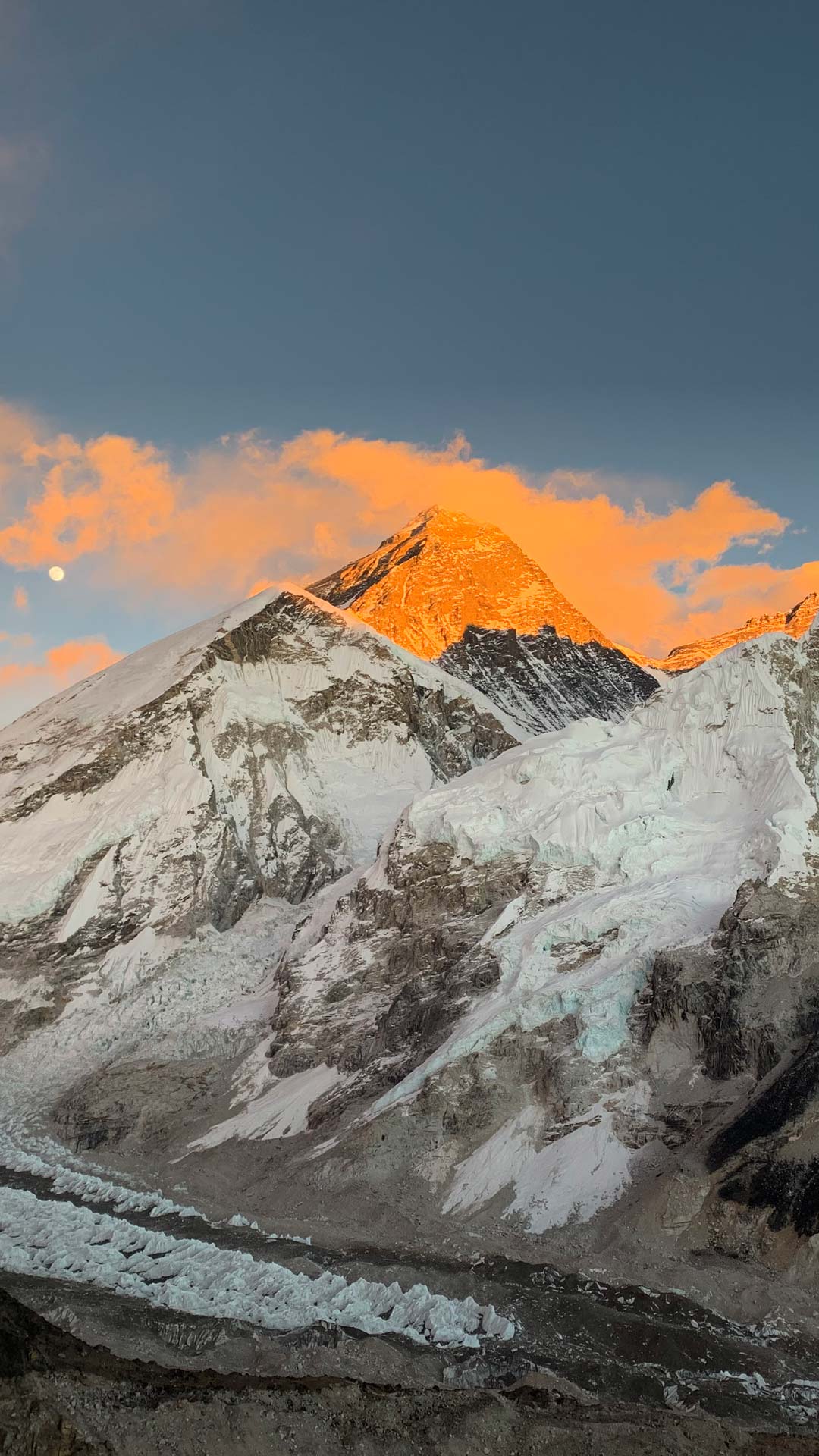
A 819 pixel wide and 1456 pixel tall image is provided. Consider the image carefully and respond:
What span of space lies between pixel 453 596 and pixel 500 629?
452 inches

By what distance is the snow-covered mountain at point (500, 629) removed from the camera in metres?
162

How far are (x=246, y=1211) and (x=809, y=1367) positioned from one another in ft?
95.1

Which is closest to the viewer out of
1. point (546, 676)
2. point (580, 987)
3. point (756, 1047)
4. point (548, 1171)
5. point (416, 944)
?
point (548, 1171)

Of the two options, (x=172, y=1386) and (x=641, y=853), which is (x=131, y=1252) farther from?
(x=641, y=853)

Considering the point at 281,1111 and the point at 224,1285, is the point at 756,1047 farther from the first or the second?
the point at 281,1111

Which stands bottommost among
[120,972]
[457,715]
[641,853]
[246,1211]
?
[246,1211]

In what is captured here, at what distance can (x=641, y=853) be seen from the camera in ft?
228

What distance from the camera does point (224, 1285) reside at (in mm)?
40031

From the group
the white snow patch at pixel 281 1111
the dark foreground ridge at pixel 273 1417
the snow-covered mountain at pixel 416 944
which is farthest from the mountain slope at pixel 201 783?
the dark foreground ridge at pixel 273 1417

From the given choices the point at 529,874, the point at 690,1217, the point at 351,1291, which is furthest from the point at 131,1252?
the point at 529,874

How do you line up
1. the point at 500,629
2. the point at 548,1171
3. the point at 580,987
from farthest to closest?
the point at 500,629 → the point at 580,987 → the point at 548,1171

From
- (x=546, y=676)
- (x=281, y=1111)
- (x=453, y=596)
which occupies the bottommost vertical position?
(x=281, y=1111)

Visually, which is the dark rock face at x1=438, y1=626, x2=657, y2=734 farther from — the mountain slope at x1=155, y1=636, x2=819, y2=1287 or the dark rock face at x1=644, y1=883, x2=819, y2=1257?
the dark rock face at x1=644, y1=883, x2=819, y2=1257

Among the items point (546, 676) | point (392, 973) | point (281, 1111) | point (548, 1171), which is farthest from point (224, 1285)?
point (546, 676)
